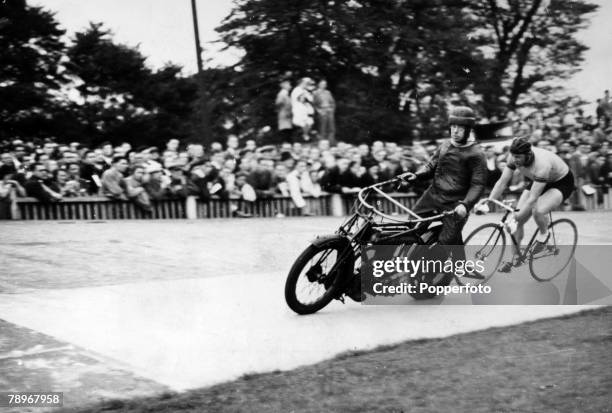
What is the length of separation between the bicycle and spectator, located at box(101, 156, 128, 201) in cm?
805

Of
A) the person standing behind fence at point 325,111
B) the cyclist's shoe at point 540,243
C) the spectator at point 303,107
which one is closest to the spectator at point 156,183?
the spectator at point 303,107

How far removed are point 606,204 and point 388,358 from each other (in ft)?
58.0

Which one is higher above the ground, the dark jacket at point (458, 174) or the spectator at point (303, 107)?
the spectator at point (303, 107)

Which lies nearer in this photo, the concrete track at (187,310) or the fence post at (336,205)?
the concrete track at (187,310)

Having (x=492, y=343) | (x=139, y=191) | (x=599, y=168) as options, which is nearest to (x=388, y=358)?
(x=492, y=343)

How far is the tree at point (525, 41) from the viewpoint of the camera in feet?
54.9

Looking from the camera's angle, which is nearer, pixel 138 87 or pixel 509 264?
pixel 509 264

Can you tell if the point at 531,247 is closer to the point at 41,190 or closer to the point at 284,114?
the point at 284,114

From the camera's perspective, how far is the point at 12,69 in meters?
13.4

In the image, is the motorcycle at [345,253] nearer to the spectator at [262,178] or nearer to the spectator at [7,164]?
the spectator at [262,178]

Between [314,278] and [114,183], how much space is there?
882 cm

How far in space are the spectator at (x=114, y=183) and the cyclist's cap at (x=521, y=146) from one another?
8.50 meters

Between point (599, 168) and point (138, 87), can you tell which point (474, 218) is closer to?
point (599, 168)

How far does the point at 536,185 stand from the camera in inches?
351
